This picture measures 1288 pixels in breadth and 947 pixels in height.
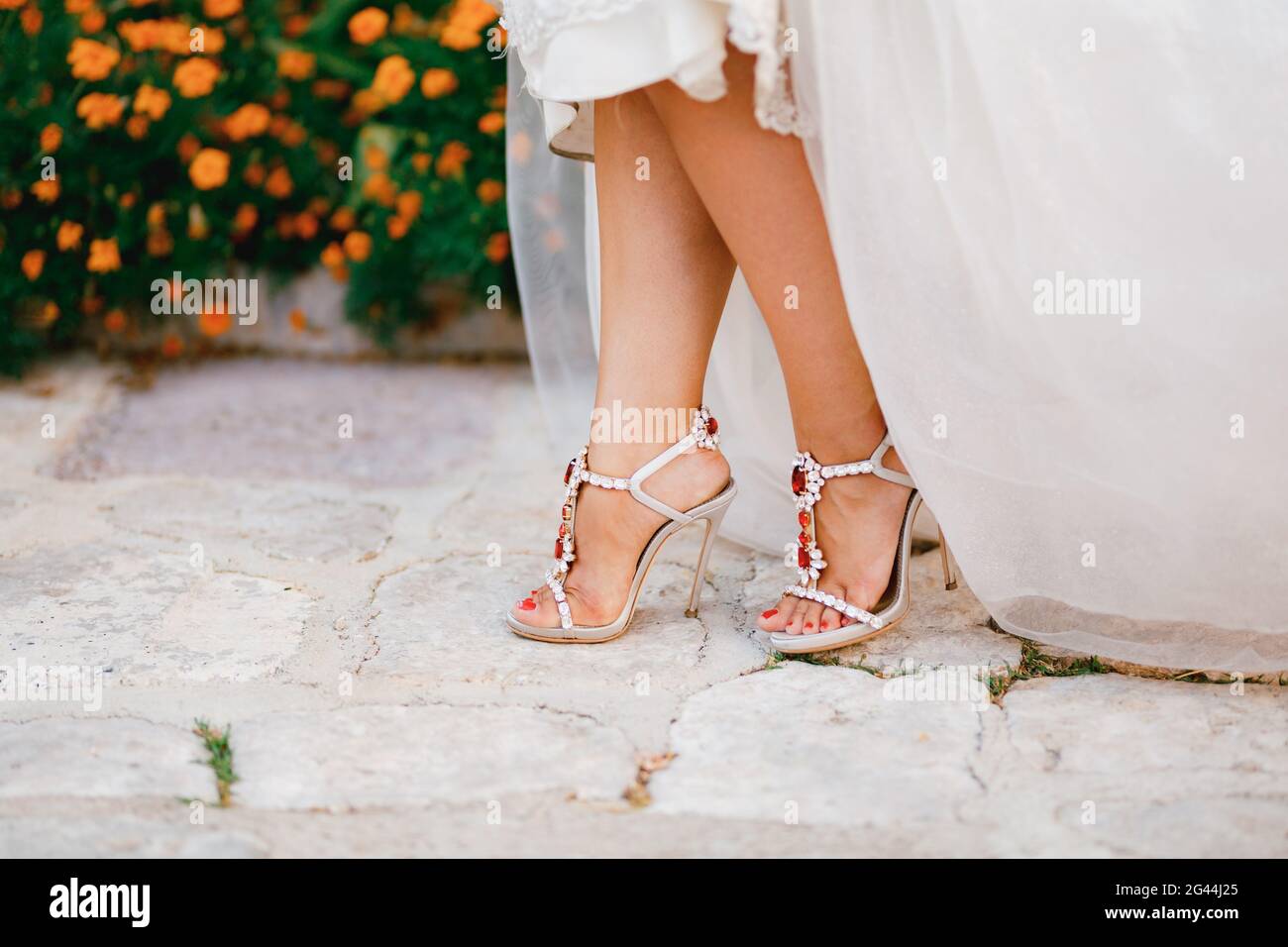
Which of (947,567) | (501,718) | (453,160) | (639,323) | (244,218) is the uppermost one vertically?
(453,160)

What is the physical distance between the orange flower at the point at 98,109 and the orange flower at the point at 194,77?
0.12 meters

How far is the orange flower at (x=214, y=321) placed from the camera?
2.46 meters

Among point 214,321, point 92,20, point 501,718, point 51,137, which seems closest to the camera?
point 501,718

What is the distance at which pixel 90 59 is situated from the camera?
2.26 m

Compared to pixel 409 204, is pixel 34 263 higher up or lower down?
lower down

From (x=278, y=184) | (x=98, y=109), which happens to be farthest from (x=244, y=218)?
(x=98, y=109)

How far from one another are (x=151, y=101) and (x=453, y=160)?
583 millimetres

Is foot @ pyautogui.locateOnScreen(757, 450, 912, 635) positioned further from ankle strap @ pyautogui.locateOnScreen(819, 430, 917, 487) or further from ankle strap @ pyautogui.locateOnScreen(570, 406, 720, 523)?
ankle strap @ pyautogui.locateOnScreen(570, 406, 720, 523)

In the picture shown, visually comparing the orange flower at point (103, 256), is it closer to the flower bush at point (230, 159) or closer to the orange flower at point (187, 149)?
the flower bush at point (230, 159)

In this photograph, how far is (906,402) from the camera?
120cm

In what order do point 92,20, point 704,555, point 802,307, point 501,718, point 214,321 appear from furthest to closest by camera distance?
point 214,321 → point 92,20 → point 704,555 → point 802,307 → point 501,718

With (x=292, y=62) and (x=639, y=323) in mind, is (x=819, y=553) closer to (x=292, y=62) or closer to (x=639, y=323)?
(x=639, y=323)

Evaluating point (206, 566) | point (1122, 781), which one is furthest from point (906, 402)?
point (206, 566)

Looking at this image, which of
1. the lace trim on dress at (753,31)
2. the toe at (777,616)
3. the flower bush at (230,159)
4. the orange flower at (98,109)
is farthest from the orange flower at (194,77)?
the toe at (777,616)
